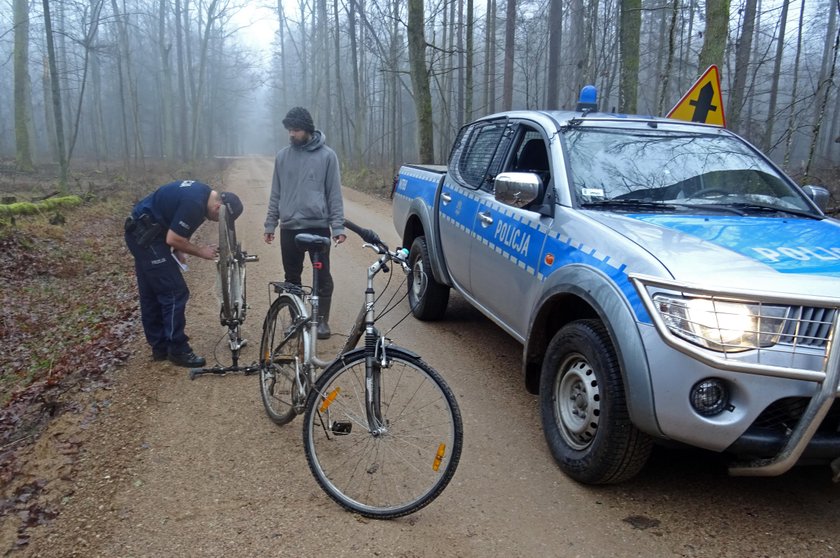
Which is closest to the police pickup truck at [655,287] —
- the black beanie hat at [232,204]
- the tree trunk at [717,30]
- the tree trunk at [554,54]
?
the black beanie hat at [232,204]

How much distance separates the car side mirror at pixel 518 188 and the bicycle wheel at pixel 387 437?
1.40 meters

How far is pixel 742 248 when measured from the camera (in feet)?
9.95

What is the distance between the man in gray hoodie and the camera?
546 centimetres

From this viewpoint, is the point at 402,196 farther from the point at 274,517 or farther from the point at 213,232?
the point at 213,232

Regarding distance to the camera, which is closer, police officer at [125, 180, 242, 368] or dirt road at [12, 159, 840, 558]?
dirt road at [12, 159, 840, 558]

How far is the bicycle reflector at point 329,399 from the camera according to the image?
10.6ft

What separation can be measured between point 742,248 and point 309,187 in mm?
3671

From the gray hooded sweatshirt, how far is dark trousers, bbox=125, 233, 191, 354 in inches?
43.3

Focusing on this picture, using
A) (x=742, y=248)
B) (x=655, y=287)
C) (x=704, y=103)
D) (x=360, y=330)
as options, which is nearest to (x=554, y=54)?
(x=704, y=103)

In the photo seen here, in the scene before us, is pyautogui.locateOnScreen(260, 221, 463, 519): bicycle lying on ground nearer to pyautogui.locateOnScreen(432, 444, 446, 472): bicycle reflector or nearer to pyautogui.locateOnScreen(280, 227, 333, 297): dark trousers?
pyautogui.locateOnScreen(432, 444, 446, 472): bicycle reflector

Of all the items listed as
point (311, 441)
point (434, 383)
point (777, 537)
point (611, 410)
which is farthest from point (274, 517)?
point (777, 537)

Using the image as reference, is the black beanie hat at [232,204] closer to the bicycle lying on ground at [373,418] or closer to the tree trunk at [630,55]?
the bicycle lying on ground at [373,418]

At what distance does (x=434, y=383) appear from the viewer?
3.02 m

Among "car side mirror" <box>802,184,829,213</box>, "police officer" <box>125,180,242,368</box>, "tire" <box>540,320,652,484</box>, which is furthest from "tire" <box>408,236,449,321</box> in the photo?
"car side mirror" <box>802,184,829,213</box>
